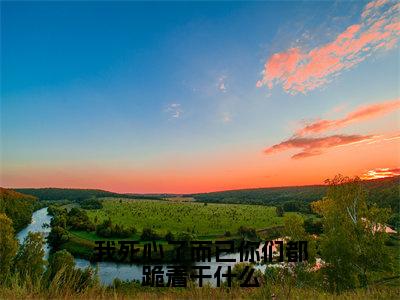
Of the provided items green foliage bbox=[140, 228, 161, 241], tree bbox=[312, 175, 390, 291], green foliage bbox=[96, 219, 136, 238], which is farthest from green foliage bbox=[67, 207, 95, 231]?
tree bbox=[312, 175, 390, 291]

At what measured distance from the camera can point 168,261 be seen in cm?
10462

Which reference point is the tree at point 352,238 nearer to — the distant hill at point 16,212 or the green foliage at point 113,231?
the green foliage at point 113,231

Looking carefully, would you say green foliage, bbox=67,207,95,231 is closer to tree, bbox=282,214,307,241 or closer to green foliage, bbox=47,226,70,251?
green foliage, bbox=47,226,70,251

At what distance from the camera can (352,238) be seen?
120ft

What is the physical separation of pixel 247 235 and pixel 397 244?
61648mm

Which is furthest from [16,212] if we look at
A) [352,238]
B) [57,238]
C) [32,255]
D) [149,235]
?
[352,238]

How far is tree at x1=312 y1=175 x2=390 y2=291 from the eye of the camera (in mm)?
36156

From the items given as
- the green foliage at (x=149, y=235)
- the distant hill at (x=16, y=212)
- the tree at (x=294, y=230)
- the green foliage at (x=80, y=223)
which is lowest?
the green foliage at (x=149, y=235)

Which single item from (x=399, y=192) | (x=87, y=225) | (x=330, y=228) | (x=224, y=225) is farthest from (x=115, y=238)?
(x=330, y=228)

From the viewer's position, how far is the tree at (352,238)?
119 feet

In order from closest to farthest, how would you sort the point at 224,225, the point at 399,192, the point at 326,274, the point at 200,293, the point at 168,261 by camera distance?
the point at 200,293 → the point at 326,274 → the point at 168,261 → the point at 399,192 → the point at 224,225

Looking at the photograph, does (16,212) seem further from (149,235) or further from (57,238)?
(149,235)

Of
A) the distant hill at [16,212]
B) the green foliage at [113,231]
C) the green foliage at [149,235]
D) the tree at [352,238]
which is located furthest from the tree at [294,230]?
the distant hill at [16,212]

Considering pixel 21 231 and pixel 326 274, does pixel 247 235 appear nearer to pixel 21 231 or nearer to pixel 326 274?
pixel 21 231
